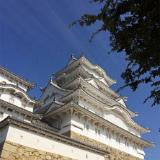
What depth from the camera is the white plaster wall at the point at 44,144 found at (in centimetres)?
1753

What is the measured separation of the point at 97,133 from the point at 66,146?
1021 centimetres

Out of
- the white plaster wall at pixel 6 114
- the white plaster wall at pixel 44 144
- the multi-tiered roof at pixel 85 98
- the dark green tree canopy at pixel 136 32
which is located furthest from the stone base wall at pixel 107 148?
the dark green tree canopy at pixel 136 32

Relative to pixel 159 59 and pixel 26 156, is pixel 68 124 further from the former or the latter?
pixel 159 59

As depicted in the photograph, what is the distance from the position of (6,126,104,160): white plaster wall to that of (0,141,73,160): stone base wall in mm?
284

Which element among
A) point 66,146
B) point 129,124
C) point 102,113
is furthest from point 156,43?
point 129,124

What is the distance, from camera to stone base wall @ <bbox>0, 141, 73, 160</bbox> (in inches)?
647

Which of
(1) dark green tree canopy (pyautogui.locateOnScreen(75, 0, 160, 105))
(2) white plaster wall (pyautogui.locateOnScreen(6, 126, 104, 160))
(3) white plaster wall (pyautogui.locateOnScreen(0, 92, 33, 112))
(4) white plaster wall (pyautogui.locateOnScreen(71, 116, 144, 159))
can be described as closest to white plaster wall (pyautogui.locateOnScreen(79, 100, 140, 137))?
(4) white plaster wall (pyautogui.locateOnScreen(71, 116, 144, 159))

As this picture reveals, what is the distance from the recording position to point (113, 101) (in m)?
38.0

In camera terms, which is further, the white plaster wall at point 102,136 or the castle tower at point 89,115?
the castle tower at point 89,115

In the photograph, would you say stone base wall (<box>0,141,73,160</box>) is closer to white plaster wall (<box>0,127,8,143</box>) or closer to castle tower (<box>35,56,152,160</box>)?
white plaster wall (<box>0,127,8,143</box>)

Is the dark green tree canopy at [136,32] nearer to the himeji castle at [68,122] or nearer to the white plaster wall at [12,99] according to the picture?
the himeji castle at [68,122]

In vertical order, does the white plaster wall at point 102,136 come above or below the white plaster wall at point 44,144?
above

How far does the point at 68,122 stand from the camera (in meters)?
27.9

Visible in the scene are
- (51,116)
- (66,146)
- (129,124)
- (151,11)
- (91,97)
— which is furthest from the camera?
(129,124)
